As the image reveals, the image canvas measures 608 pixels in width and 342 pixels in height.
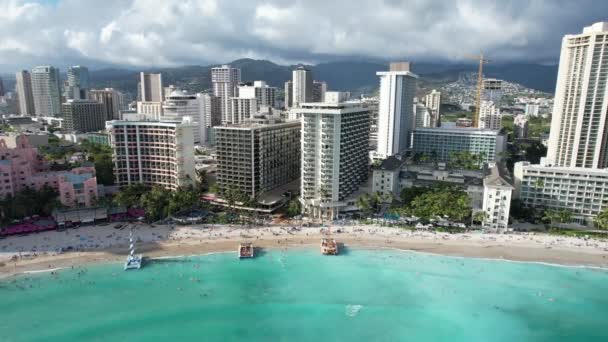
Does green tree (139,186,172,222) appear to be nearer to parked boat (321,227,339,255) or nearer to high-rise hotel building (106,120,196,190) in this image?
high-rise hotel building (106,120,196,190)

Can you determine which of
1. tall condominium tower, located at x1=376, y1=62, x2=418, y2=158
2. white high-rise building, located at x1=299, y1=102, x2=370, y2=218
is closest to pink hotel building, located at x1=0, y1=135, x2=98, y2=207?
white high-rise building, located at x1=299, y1=102, x2=370, y2=218

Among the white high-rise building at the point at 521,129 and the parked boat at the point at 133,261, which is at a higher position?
the white high-rise building at the point at 521,129

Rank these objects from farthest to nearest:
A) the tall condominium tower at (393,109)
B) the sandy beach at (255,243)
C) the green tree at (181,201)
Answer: the tall condominium tower at (393,109)
the green tree at (181,201)
the sandy beach at (255,243)

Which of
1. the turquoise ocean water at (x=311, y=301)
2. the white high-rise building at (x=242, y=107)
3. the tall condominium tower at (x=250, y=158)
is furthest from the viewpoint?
the white high-rise building at (x=242, y=107)

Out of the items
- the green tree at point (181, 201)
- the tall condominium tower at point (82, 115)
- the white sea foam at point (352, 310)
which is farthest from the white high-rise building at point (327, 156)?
the tall condominium tower at point (82, 115)

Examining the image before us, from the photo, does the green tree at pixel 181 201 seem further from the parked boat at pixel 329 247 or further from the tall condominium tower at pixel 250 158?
the parked boat at pixel 329 247

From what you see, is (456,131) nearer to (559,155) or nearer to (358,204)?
(559,155)

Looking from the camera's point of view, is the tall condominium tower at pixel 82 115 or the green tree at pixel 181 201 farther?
the tall condominium tower at pixel 82 115

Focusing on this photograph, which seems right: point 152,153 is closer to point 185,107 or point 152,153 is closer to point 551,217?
point 185,107
